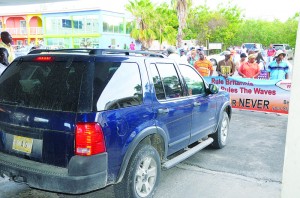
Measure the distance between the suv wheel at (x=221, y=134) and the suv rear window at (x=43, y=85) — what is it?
10.8 feet

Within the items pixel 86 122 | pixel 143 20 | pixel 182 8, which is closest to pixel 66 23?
pixel 143 20

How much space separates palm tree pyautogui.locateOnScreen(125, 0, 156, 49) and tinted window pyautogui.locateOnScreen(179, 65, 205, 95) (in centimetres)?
3173

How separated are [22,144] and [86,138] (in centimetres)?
77

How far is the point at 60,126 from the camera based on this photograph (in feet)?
9.67

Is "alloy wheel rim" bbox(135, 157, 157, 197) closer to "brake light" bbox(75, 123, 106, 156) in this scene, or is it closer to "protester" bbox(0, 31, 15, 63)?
"brake light" bbox(75, 123, 106, 156)

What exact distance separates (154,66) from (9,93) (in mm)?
1736

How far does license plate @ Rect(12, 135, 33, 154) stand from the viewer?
313 centimetres

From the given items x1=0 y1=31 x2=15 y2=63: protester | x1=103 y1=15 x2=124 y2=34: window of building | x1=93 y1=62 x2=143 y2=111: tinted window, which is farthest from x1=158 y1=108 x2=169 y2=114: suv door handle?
x1=103 y1=15 x2=124 y2=34: window of building

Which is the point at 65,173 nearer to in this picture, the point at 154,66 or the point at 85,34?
the point at 154,66

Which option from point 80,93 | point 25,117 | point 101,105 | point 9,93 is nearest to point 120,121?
point 101,105

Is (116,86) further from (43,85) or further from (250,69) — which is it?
(250,69)

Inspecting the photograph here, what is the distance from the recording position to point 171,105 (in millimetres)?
4039

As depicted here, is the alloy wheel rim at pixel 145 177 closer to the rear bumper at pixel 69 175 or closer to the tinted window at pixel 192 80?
the rear bumper at pixel 69 175

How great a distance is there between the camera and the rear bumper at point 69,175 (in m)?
2.91
